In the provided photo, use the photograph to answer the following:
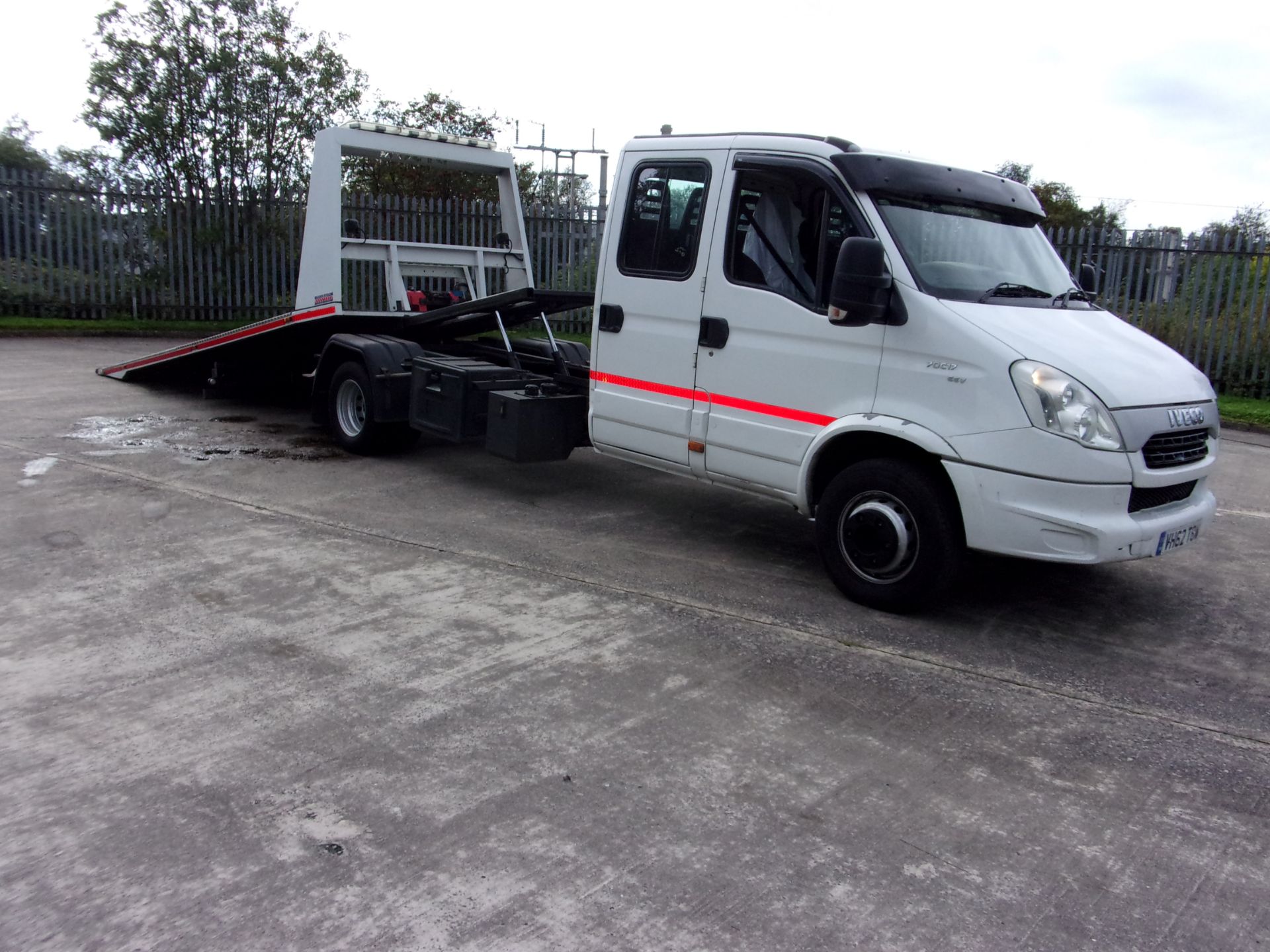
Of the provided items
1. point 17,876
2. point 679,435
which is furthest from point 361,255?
point 17,876

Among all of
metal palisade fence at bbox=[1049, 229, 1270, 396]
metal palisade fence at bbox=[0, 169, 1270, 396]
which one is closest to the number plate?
metal palisade fence at bbox=[0, 169, 1270, 396]

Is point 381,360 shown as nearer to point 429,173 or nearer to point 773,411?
point 773,411

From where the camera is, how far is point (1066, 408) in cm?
463

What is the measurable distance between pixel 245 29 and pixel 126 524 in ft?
48.5

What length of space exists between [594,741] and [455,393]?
4.15m

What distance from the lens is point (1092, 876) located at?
3053 millimetres

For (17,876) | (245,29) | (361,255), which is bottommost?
(17,876)

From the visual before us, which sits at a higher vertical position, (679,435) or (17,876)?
(679,435)

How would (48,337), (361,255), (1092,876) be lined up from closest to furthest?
(1092,876)
(361,255)
(48,337)

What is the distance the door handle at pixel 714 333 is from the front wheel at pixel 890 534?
1.07m

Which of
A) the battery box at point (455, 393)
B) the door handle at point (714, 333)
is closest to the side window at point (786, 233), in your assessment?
the door handle at point (714, 333)

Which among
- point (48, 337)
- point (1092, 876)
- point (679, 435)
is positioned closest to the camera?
point (1092, 876)

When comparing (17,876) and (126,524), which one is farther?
(126,524)

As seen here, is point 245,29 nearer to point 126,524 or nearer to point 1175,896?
point 126,524
